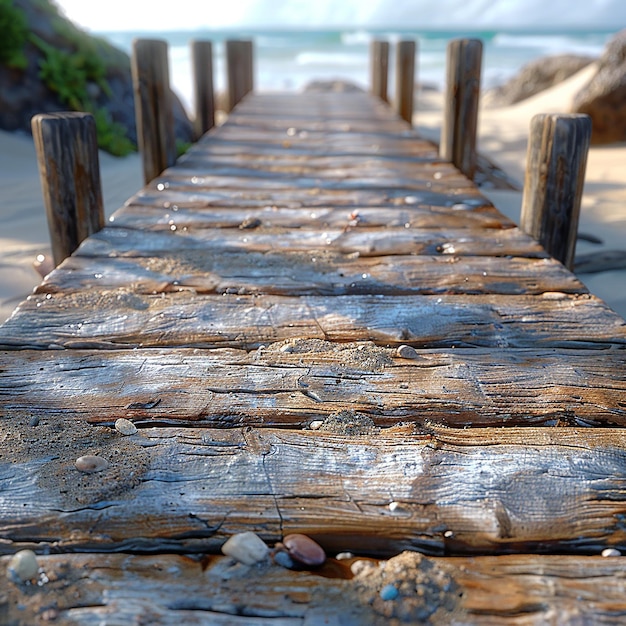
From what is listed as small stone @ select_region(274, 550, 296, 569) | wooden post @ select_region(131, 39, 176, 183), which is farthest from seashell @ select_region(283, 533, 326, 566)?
wooden post @ select_region(131, 39, 176, 183)

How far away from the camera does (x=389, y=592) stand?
1153 millimetres

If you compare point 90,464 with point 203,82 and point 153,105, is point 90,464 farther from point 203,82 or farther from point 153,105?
point 203,82

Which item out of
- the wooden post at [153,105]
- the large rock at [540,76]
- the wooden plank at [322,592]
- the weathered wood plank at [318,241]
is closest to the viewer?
the wooden plank at [322,592]

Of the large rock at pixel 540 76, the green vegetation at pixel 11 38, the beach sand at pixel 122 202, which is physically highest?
the green vegetation at pixel 11 38

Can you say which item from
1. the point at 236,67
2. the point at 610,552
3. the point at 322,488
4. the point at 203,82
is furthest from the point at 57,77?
the point at 610,552

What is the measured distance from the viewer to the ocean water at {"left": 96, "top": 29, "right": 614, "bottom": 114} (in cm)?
3225

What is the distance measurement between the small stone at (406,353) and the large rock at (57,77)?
6452 mm

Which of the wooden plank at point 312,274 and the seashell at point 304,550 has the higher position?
the wooden plank at point 312,274

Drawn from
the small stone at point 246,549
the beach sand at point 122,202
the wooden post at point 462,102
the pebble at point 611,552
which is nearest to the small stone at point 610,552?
the pebble at point 611,552

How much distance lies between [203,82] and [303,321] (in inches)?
236

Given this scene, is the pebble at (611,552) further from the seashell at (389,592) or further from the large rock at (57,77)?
the large rock at (57,77)

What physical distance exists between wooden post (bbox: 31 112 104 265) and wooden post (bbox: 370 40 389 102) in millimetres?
7334

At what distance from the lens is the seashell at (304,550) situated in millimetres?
1223

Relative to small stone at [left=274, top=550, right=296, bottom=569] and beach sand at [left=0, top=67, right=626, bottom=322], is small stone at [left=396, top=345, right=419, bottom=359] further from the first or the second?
beach sand at [left=0, top=67, right=626, bottom=322]
